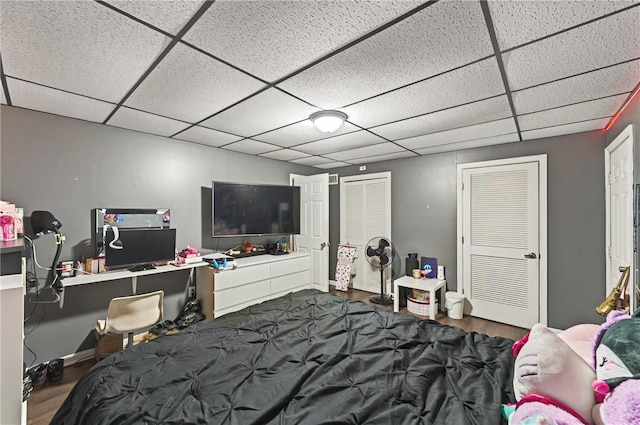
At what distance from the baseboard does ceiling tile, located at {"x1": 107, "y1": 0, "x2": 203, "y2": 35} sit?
3.00m

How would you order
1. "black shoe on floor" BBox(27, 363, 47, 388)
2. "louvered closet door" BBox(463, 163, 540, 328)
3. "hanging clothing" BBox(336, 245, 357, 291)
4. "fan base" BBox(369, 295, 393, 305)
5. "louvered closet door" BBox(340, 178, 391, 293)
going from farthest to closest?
"hanging clothing" BBox(336, 245, 357, 291) < "louvered closet door" BBox(340, 178, 391, 293) < "fan base" BBox(369, 295, 393, 305) < "louvered closet door" BBox(463, 163, 540, 328) < "black shoe on floor" BBox(27, 363, 47, 388)

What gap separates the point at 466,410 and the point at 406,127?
2.36 m

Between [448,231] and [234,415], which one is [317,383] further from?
[448,231]

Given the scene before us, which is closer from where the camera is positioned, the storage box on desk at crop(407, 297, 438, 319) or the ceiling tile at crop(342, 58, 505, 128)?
the ceiling tile at crop(342, 58, 505, 128)

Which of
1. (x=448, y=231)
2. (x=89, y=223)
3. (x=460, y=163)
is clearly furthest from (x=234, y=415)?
(x=460, y=163)

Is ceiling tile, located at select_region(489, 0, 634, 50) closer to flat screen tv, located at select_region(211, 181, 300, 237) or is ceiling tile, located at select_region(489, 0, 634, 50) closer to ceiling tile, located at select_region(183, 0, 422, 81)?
ceiling tile, located at select_region(183, 0, 422, 81)

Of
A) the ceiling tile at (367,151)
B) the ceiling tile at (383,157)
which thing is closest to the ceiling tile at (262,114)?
the ceiling tile at (367,151)

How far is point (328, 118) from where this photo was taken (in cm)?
232

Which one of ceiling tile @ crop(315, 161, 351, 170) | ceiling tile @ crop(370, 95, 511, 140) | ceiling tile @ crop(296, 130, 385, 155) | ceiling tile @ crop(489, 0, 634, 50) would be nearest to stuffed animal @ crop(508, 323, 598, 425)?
ceiling tile @ crop(489, 0, 634, 50)

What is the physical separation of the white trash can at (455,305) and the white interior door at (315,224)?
68.8 inches

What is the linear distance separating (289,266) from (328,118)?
2.38 metres

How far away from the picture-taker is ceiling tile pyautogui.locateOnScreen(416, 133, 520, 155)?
3168 millimetres

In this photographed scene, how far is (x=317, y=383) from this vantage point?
127 cm

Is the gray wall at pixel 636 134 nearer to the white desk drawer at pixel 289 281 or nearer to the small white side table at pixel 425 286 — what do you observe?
the small white side table at pixel 425 286
